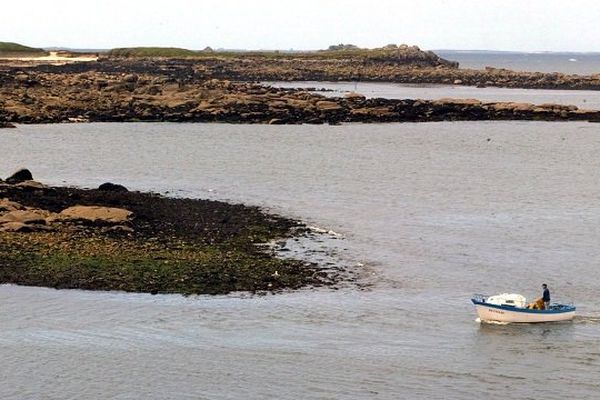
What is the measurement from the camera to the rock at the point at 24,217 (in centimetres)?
4038

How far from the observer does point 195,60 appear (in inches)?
7574

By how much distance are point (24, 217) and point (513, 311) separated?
1976cm

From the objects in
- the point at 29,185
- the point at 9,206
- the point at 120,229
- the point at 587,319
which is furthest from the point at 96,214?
the point at 587,319

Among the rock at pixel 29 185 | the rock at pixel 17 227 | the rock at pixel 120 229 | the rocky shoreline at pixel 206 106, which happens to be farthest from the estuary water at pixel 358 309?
the rocky shoreline at pixel 206 106

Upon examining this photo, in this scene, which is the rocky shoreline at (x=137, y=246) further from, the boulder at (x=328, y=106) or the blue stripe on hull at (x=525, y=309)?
the boulder at (x=328, y=106)

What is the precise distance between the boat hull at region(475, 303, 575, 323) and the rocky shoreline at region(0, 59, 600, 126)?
208 ft

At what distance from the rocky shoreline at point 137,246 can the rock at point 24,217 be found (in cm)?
4

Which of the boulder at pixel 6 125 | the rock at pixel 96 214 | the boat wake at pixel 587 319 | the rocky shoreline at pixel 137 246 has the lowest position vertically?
the boulder at pixel 6 125

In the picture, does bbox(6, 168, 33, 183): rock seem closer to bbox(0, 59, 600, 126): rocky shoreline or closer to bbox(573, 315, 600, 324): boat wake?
bbox(573, 315, 600, 324): boat wake

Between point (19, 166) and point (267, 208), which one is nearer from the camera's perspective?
point (267, 208)

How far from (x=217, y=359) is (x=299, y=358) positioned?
91.9 inches

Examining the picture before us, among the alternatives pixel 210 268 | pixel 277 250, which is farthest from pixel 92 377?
pixel 277 250

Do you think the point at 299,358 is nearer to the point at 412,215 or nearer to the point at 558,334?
the point at 558,334

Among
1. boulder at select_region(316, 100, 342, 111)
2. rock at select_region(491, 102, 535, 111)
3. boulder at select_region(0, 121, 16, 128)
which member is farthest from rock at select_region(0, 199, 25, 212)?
rock at select_region(491, 102, 535, 111)
